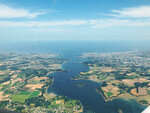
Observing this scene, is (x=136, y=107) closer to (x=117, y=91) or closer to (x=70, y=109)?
(x=117, y=91)

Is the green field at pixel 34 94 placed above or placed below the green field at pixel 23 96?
above

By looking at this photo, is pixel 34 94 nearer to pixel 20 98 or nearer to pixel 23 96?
pixel 23 96

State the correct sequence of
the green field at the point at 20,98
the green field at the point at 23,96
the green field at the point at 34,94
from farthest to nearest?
the green field at the point at 34,94
the green field at the point at 23,96
the green field at the point at 20,98

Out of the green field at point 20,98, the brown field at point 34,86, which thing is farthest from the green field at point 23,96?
the brown field at point 34,86

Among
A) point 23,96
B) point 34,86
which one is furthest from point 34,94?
point 34,86

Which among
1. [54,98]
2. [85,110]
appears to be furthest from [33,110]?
[85,110]

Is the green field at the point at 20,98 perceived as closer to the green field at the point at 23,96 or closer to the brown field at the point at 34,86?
the green field at the point at 23,96

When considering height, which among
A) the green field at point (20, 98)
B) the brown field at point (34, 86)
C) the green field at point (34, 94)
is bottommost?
the green field at point (20, 98)

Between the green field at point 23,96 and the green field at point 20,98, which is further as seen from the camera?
the green field at point 23,96

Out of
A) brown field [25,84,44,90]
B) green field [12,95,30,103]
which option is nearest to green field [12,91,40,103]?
green field [12,95,30,103]
